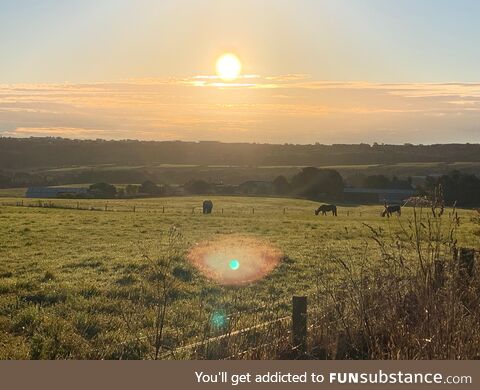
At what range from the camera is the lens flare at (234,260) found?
15984 mm

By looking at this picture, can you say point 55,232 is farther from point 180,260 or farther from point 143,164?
point 143,164

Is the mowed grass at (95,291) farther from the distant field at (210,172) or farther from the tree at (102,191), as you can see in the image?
the distant field at (210,172)

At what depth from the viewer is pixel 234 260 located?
61.7 feet

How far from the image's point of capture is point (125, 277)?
15484 millimetres

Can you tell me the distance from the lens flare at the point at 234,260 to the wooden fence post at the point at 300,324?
26.4 ft

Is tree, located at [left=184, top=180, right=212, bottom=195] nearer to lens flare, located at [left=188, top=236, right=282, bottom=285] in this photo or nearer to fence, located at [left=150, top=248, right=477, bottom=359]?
lens flare, located at [left=188, top=236, right=282, bottom=285]

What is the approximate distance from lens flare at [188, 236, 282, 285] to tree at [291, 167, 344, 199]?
74232 millimetres

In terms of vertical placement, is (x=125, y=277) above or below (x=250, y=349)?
below

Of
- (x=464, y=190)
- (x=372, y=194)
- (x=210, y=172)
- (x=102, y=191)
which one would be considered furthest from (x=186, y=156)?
(x=464, y=190)

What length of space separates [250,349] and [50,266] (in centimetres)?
1256

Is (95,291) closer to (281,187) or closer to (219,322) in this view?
(219,322)

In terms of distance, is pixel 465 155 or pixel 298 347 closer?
pixel 298 347
